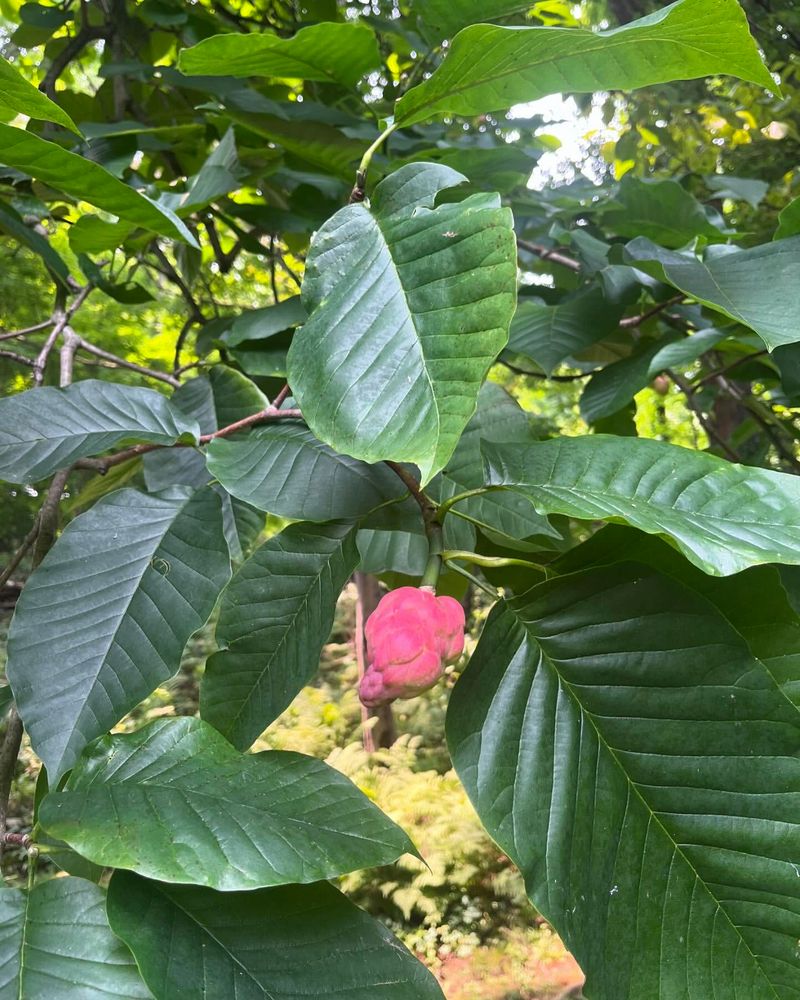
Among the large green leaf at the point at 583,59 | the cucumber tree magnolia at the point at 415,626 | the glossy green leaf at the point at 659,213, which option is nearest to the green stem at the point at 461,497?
the cucumber tree magnolia at the point at 415,626

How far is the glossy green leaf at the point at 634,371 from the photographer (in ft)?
2.02

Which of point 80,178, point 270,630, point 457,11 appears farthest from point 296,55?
point 270,630

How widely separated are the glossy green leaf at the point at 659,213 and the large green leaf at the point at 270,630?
56cm

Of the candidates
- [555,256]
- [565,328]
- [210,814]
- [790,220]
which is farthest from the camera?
[555,256]

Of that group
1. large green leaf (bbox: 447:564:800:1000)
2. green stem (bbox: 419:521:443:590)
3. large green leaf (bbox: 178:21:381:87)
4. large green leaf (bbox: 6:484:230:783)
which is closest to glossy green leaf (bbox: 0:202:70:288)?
large green leaf (bbox: 178:21:381:87)

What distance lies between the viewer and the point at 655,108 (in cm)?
183

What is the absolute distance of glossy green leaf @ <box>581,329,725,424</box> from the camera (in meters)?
0.62

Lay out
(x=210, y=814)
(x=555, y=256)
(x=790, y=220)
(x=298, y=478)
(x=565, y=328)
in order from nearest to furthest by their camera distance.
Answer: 1. (x=210, y=814)
2. (x=298, y=478)
3. (x=790, y=220)
4. (x=565, y=328)
5. (x=555, y=256)

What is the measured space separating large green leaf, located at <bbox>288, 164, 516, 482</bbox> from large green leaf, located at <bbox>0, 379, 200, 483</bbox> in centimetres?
16

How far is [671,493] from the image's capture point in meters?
0.36

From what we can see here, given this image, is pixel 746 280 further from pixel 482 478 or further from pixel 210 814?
pixel 210 814

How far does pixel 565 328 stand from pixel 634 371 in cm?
8

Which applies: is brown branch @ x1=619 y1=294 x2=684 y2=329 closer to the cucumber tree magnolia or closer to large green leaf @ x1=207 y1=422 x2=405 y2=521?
the cucumber tree magnolia

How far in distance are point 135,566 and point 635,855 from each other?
33 cm
